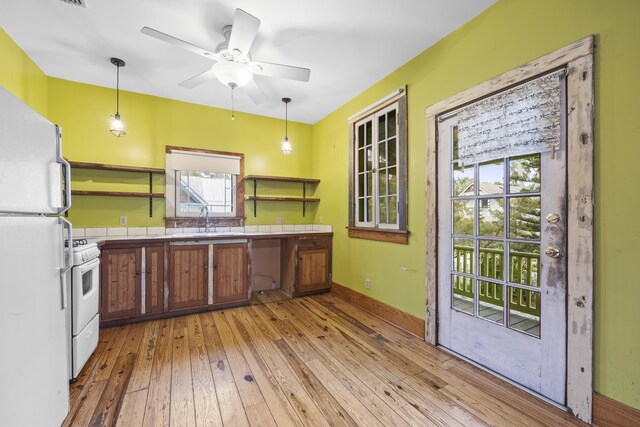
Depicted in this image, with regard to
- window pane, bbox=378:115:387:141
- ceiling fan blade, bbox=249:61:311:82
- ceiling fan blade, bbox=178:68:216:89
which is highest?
ceiling fan blade, bbox=178:68:216:89

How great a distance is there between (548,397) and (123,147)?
189 inches

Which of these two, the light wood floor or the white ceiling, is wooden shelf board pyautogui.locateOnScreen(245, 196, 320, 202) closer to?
the white ceiling

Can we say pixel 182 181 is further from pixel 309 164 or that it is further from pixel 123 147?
pixel 309 164

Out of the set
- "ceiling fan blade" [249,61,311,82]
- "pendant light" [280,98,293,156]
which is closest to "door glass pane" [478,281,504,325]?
Result: "ceiling fan blade" [249,61,311,82]

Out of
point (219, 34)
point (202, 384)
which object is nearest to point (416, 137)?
point (219, 34)

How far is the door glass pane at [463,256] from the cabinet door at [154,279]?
308cm

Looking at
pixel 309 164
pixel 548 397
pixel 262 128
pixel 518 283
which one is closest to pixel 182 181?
pixel 262 128

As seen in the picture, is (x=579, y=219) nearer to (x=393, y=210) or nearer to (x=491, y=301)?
(x=491, y=301)

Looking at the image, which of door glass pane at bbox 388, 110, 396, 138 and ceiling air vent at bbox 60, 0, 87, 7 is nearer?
ceiling air vent at bbox 60, 0, 87, 7

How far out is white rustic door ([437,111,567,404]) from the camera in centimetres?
174

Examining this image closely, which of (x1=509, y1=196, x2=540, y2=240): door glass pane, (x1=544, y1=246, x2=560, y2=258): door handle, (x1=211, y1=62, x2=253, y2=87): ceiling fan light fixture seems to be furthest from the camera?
(x1=211, y1=62, x2=253, y2=87): ceiling fan light fixture

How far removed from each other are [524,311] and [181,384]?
249 cm

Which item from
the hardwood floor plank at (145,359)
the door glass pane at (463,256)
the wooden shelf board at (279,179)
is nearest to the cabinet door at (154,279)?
the hardwood floor plank at (145,359)

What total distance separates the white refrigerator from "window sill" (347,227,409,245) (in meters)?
2.68
